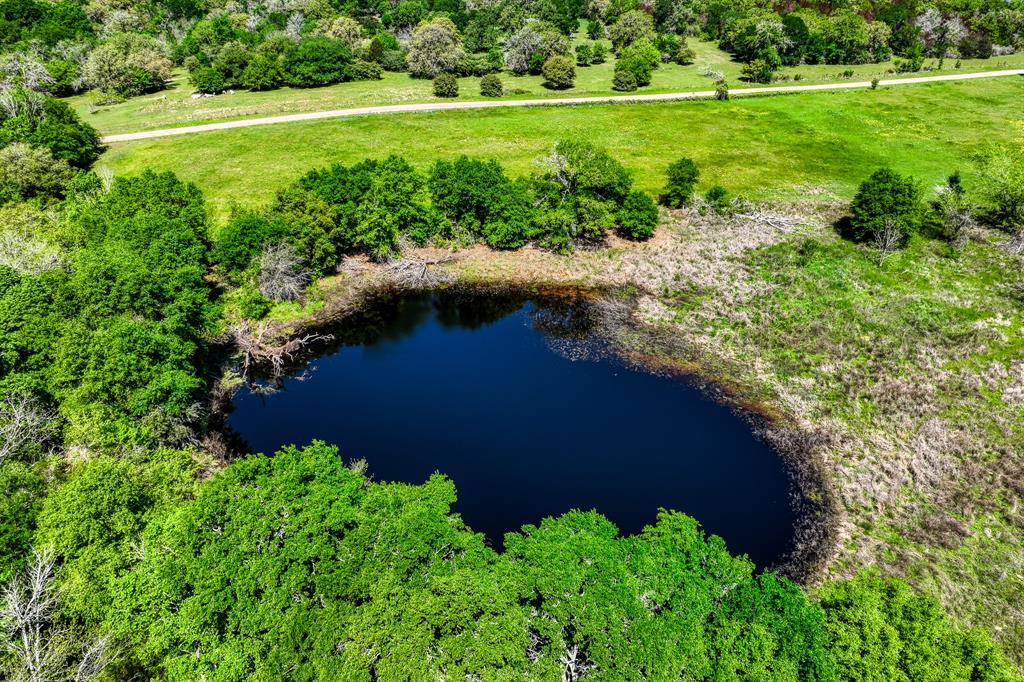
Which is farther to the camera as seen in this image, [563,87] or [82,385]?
[563,87]

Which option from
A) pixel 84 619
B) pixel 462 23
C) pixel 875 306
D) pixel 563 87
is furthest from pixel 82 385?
pixel 462 23

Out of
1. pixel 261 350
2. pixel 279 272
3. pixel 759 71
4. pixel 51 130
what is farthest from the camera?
pixel 759 71

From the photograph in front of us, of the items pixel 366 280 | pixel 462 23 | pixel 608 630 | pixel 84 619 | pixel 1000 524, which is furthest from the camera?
pixel 462 23

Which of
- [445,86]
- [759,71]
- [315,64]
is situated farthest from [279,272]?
[759,71]

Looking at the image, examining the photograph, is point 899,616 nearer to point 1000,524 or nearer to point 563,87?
point 1000,524

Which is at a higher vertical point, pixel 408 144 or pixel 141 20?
pixel 141 20

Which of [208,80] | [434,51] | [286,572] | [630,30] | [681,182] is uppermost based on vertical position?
[630,30]

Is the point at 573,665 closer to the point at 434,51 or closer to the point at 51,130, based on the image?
the point at 51,130
